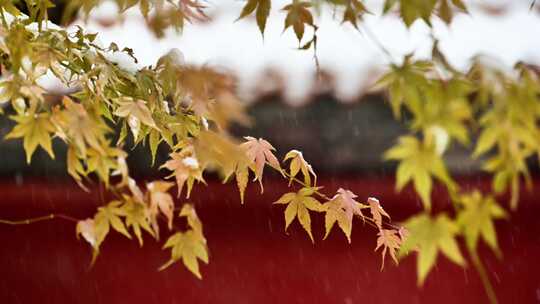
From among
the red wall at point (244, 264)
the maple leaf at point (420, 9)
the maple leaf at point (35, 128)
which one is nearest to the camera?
the maple leaf at point (420, 9)

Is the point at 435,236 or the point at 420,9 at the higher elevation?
the point at 420,9

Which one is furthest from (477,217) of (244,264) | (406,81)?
(244,264)

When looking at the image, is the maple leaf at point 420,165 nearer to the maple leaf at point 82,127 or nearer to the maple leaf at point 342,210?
the maple leaf at point 82,127

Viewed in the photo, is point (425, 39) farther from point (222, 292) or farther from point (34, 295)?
point (34, 295)

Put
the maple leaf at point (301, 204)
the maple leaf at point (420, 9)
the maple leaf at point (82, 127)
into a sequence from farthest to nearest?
the maple leaf at point (301, 204)
the maple leaf at point (82, 127)
the maple leaf at point (420, 9)

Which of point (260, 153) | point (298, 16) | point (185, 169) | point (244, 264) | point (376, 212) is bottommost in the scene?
point (244, 264)

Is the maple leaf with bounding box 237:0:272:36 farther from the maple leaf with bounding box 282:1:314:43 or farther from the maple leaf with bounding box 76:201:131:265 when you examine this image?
the maple leaf with bounding box 76:201:131:265

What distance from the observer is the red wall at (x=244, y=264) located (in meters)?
3.26

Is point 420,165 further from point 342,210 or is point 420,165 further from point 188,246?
point 342,210

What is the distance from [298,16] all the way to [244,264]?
2369 mm

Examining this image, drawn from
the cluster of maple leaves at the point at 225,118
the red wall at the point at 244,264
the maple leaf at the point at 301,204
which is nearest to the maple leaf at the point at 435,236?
the cluster of maple leaves at the point at 225,118

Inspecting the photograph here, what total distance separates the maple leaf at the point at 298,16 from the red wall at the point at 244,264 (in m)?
1.97

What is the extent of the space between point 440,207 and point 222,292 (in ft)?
3.40

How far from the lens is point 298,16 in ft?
3.71
